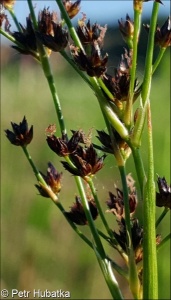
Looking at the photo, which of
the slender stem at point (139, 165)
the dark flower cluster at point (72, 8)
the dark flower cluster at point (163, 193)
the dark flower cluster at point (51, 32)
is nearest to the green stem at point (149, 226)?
the slender stem at point (139, 165)

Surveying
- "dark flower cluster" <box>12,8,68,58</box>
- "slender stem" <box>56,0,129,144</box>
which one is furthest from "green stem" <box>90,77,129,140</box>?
"dark flower cluster" <box>12,8,68,58</box>

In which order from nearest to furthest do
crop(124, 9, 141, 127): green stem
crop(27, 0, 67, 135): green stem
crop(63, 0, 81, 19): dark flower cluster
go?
crop(124, 9, 141, 127): green stem < crop(27, 0, 67, 135): green stem < crop(63, 0, 81, 19): dark flower cluster

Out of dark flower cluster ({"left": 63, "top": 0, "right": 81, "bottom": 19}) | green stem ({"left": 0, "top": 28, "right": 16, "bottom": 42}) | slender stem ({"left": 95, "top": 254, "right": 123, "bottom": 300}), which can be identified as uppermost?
dark flower cluster ({"left": 63, "top": 0, "right": 81, "bottom": 19})

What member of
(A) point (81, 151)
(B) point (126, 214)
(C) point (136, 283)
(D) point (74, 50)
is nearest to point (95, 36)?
(D) point (74, 50)

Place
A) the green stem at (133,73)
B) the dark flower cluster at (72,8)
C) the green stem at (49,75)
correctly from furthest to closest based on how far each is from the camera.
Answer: the dark flower cluster at (72,8)
the green stem at (49,75)
the green stem at (133,73)

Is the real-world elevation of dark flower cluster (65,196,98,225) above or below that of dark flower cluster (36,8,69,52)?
below

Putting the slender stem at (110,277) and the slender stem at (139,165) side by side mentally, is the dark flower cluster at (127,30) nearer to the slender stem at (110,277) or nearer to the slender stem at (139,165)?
the slender stem at (139,165)

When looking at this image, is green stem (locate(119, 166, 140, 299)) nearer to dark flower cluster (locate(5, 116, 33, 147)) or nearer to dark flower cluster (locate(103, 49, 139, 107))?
dark flower cluster (locate(103, 49, 139, 107))

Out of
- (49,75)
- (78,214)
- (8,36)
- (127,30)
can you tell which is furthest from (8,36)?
(78,214)

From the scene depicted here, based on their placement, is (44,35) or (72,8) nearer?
(44,35)

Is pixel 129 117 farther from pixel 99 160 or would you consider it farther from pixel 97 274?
pixel 97 274

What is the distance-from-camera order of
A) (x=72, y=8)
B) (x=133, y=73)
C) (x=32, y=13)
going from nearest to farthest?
(x=133, y=73)
(x=32, y=13)
(x=72, y=8)

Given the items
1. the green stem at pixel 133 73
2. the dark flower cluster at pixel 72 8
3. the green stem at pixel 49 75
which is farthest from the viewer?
the dark flower cluster at pixel 72 8

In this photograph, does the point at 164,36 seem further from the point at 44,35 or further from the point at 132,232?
the point at 132,232
